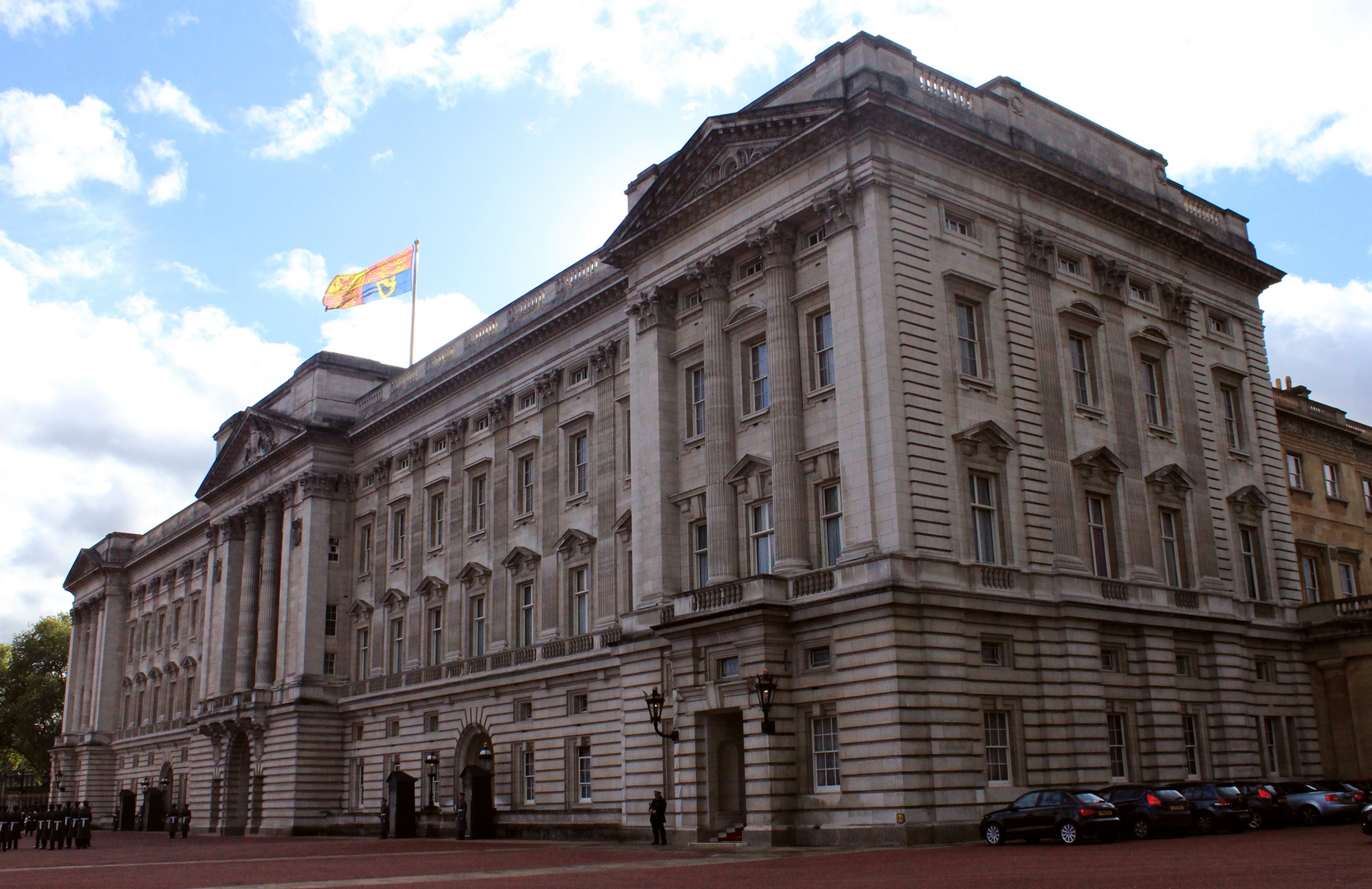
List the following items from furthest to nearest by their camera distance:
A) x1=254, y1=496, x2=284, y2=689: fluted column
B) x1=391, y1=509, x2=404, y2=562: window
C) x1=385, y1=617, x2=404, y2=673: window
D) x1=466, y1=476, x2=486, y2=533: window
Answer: x1=254, y1=496, x2=284, y2=689: fluted column < x1=391, y1=509, x2=404, y2=562: window < x1=385, y1=617, x2=404, y2=673: window < x1=466, y1=476, x2=486, y2=533: window

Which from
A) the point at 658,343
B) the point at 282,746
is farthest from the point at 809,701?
the point at 282,746

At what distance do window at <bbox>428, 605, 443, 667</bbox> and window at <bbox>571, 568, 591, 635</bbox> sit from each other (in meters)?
10.7

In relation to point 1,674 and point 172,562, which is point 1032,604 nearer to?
point 172,562

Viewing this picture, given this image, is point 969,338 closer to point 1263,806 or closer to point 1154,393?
point 1154,393

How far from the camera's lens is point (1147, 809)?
30453 millimetres

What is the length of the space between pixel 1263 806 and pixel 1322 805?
84.3 inches

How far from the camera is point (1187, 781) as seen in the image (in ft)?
105

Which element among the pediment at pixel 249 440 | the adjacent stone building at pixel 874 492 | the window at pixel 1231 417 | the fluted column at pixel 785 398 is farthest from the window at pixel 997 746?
the pediment at pixel 249 440

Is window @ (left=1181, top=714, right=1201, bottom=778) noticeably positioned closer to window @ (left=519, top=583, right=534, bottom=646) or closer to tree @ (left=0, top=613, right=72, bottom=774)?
window @ (left=519, top=583, right=534, bottom=646)

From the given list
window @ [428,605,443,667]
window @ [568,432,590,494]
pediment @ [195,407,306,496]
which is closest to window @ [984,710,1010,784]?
window @ [568,432,590,494]

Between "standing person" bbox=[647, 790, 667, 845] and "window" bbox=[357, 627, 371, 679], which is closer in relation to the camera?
"standing person" bbox=[647, 790, 667, 845]

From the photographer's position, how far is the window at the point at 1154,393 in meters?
42.7

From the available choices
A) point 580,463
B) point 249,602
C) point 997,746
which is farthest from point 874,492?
point 249,602

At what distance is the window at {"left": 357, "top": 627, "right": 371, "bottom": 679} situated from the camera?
63.9 meters
